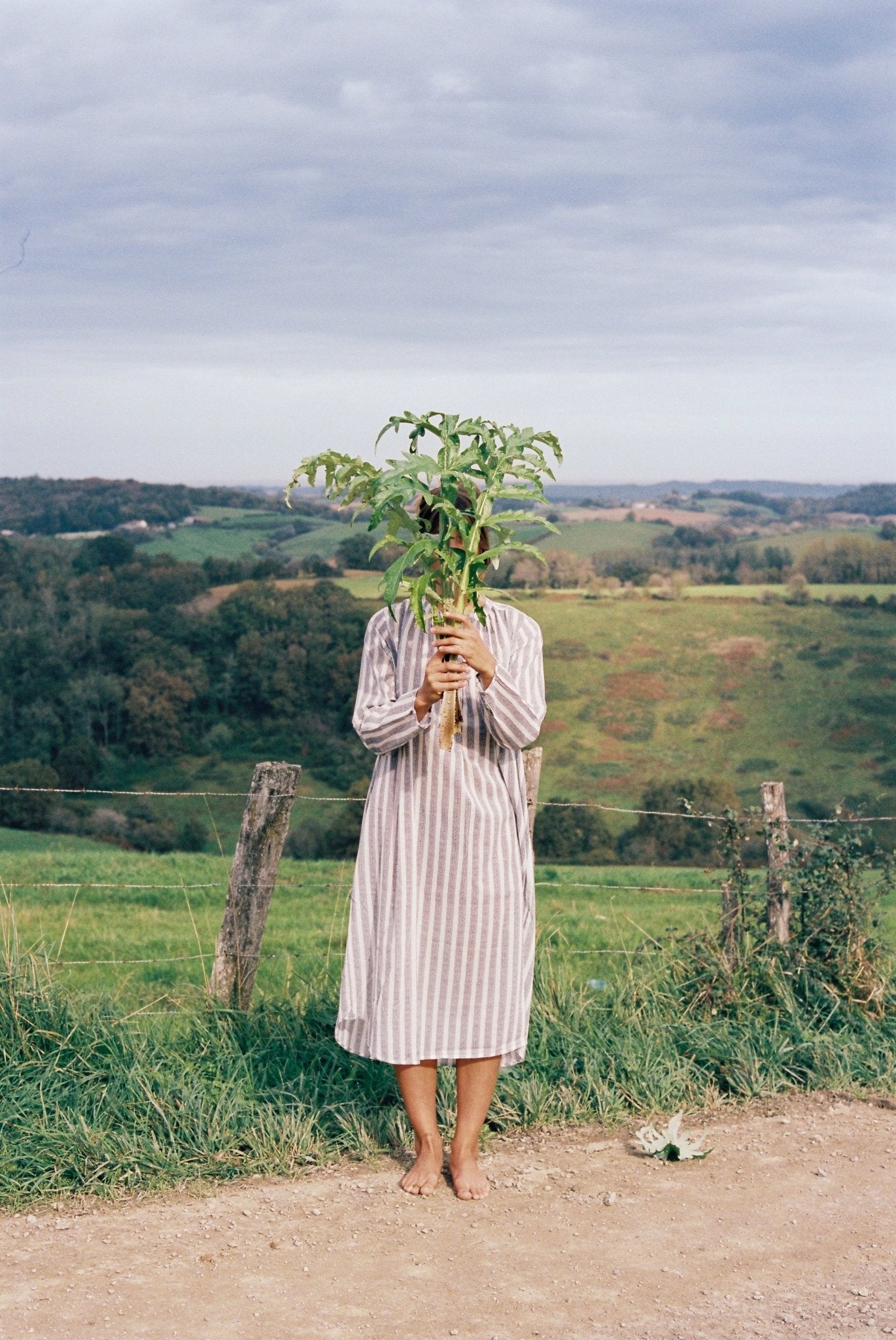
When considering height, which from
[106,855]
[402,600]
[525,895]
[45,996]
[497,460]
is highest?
[497,460]

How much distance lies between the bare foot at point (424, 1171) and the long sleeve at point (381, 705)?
54.9 inches

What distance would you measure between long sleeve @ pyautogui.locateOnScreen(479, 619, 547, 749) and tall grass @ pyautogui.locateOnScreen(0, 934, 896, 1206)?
65.8 inches

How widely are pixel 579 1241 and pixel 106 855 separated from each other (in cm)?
1656

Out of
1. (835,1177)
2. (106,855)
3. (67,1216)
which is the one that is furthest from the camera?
(106,855)

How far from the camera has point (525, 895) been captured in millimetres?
4281

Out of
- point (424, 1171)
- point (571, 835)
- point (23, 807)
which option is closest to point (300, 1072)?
point (424, 1171)

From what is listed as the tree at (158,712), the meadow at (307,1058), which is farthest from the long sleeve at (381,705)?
the tree at (158,712)

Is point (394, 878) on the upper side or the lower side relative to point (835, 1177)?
upper

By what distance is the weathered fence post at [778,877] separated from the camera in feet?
A: 19.8

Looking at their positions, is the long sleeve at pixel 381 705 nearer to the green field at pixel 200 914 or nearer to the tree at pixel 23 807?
the green field at pixel 200 914

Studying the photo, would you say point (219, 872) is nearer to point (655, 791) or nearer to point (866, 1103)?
point (866, 1103)

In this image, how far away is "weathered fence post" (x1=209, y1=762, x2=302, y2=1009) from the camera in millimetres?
5504

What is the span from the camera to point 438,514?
3.99 meters

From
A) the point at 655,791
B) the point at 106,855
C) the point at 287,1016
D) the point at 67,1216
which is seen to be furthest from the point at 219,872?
the point at 655,791
